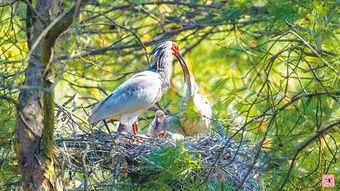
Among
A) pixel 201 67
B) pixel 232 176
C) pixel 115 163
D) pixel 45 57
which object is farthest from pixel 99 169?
pixel 201 67

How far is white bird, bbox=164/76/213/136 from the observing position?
7.95 meters

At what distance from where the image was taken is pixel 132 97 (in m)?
7.84

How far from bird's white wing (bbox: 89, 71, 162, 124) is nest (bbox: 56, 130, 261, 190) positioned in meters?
1.15

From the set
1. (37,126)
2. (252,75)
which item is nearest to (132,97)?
(37,126)

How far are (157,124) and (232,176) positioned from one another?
1.65m

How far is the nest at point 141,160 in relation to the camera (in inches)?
239

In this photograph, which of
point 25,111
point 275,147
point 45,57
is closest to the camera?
point 45,57

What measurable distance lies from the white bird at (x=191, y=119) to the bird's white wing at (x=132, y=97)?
0.86 ft

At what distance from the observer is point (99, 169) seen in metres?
6.15

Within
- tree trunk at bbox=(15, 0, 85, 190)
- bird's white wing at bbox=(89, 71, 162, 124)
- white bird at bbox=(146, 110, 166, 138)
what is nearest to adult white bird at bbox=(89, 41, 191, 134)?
bird's white wing at bbox=(89, 71, 162, 124)

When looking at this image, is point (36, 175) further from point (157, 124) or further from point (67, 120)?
point (157, 124)

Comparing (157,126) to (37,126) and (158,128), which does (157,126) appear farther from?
(37,126)

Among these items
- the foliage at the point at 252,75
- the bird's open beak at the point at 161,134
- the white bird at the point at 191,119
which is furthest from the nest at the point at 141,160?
the white bird at the point at 191,119

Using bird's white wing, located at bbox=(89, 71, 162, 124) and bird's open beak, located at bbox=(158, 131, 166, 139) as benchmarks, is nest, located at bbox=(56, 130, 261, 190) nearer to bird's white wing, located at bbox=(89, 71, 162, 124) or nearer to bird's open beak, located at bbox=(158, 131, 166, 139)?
bird's open beak, located at bbox=(158, 131, 166, 139)
